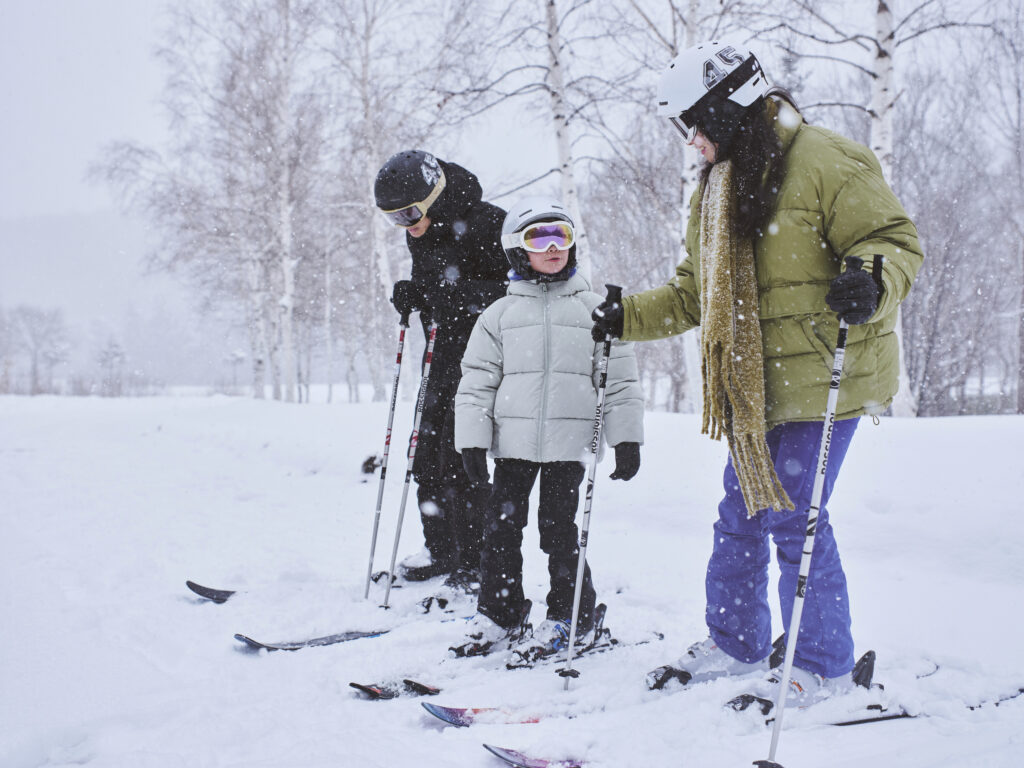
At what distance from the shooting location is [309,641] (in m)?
2.80

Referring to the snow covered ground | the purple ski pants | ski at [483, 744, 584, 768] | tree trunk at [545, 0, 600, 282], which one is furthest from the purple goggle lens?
tree trunk at [545, 0, 600, 282]

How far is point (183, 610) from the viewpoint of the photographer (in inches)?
127

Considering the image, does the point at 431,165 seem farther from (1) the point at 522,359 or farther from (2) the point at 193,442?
(2) the point at 193,442

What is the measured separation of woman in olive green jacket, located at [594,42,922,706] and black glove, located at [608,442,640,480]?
47 cm

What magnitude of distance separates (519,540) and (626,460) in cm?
59

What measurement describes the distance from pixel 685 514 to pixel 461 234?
2710mm

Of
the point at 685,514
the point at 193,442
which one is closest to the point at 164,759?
the point at 685,514

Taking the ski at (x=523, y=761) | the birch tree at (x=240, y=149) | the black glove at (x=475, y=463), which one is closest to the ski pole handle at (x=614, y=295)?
the black glove at (x=475, y=463)

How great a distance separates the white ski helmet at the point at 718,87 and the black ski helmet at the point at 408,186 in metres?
1.41

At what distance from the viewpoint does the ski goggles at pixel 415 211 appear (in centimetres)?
314

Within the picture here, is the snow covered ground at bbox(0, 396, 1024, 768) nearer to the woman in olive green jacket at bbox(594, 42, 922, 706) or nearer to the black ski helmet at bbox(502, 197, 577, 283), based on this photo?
the woman in olive green jacket at bbox(594, 42, 922, 706)

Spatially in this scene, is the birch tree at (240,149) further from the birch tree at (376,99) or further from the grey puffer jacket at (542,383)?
the grey puffer jacket at (542,383)

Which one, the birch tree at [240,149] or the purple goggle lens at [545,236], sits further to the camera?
the birch tree at [240,149]

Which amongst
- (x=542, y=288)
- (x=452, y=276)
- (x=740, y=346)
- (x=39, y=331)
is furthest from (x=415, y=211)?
(x=39, y=331)
